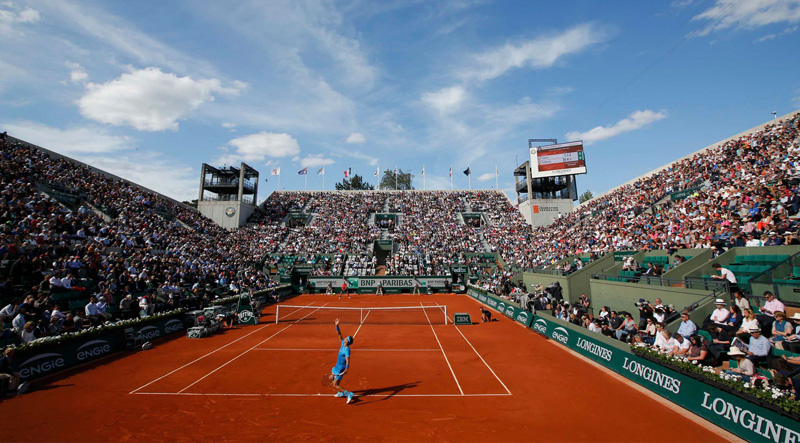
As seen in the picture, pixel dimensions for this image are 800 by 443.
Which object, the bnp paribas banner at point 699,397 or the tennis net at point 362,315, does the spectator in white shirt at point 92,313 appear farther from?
the bnp paribas banner at point 699,397

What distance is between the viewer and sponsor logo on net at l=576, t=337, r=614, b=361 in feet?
44.5

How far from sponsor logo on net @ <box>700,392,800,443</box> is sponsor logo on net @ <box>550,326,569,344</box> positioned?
7.92 metres

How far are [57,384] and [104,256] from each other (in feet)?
41.6

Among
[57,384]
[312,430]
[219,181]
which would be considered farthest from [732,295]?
[219,181]

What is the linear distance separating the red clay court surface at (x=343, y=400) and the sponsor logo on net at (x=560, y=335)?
0.65 metres

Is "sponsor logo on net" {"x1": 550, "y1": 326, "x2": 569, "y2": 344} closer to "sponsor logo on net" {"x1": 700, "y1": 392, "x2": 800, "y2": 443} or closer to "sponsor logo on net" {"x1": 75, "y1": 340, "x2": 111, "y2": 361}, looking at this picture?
"sponsor logo on net" {"x1": 700, "y1": 392, "x2": 800, "y2": 443}

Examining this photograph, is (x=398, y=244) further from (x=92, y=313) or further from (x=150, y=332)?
(x=92, y=313)

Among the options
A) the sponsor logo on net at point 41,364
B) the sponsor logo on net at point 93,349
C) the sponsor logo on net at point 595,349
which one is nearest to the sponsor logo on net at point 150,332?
the sponsor logo on net at point 93,349

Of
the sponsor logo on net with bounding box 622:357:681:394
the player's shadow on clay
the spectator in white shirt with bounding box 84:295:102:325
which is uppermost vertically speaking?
the spectator in white shirt with bounding box 84:295:102:325

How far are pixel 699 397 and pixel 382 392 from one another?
342 inches

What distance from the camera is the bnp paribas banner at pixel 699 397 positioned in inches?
285

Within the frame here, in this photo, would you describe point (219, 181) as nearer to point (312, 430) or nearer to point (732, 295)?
point (312, 430)

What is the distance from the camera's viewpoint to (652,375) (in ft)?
36.3

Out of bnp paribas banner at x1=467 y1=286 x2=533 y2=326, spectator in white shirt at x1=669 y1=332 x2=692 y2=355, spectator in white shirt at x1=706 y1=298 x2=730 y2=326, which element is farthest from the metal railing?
bnp paribas banner at x1=467 y1=286 x2=533 y2=326
